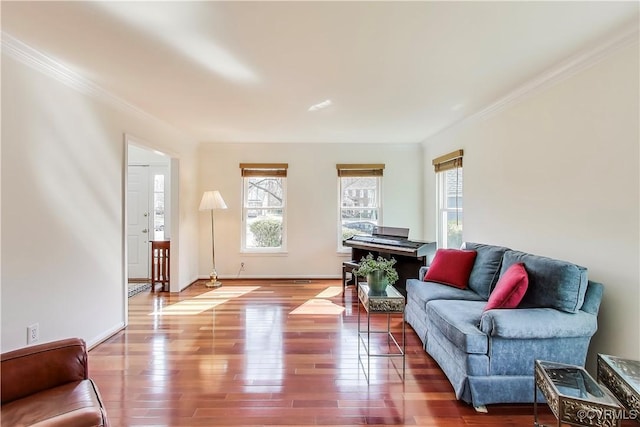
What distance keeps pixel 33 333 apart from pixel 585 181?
4.18 m

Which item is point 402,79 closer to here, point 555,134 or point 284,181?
point 555,134

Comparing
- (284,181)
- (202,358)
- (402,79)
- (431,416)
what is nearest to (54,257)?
(202,358)

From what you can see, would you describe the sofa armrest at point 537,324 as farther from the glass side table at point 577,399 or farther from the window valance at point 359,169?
the window valance at point 359,169

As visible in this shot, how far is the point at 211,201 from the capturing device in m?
5.12

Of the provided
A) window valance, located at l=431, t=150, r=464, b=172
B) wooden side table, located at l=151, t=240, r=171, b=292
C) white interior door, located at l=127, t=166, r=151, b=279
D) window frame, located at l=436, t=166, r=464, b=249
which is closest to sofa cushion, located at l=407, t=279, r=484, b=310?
window frame, located at l=436, t=166, r=464, b=249

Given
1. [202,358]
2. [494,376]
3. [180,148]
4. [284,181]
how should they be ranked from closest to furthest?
[494,376] < [202,358] < [180,148] < [284,181]

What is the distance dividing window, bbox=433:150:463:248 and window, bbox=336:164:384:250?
1064 millimetres

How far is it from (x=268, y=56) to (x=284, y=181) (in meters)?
3.36

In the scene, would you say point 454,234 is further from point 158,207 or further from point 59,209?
point 158,207

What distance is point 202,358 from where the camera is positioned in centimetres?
269

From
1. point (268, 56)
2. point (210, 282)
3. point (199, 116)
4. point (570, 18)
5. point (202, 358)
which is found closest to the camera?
point (570, 18)

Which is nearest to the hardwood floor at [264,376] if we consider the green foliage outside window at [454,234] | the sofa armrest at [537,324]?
the sofa armrest at [537,324]

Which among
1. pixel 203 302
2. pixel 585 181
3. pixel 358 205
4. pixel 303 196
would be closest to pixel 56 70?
pixel 203 302

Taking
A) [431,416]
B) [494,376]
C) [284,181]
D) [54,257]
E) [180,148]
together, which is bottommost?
[431,416]
